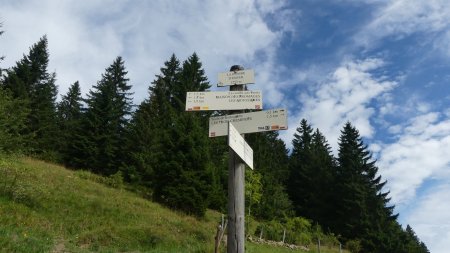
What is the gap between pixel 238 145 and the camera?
506cm

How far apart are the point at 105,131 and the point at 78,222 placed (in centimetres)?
2723

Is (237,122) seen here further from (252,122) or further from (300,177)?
(300,177)

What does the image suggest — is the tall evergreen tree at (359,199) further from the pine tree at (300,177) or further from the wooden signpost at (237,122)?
the wooden signpost at (237,122)

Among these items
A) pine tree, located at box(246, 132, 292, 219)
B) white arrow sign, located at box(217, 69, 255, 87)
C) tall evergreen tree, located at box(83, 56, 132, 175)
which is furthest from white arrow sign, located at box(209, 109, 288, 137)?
tall evergreen tree, located at box(83, 56, 132, 175)

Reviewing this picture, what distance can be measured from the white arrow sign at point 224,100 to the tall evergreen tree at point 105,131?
3610 centimetres

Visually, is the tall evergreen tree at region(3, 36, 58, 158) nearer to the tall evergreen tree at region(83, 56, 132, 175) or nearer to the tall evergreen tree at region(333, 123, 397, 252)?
the tall evergreen tree at region(83, 56, 132, 175)

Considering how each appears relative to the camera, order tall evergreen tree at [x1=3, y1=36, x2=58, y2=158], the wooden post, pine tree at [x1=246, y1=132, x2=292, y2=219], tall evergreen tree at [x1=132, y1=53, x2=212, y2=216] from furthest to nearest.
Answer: tall evergreen tree at [x1=3, y1=36, x2=58, y2=158]
pine tree at [x1=246, y1=132, x2=292, y2=219]
tall evergreen tree at [x1=132, y1=53, x2=212, y2=216]
the wooden post

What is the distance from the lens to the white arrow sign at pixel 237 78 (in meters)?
5.61

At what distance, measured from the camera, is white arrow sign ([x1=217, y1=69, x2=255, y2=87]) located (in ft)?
18.4

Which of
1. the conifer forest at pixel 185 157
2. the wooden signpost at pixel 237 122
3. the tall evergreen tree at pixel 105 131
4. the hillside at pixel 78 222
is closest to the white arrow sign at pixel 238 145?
the wooden signpost at pixel 237 122

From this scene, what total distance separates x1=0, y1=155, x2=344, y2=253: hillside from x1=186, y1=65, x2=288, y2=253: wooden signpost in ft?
21.4

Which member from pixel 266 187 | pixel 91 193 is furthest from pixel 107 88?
pixel 91 193

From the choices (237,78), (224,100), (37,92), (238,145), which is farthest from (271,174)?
(238,145)

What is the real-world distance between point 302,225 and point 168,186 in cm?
1387
